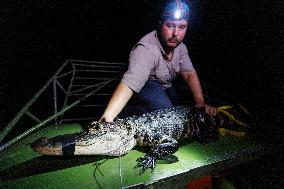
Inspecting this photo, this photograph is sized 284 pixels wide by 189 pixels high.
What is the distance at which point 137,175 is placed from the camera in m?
2.81

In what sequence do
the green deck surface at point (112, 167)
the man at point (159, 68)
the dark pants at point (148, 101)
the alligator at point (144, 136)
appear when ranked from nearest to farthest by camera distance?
the green deck surface at point (112, 167) → the alligator at point (144, 136) → the man at point (159, 68) → the dark pants at point (148, 101)

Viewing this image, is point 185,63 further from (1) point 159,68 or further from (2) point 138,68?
(2) point 138,68

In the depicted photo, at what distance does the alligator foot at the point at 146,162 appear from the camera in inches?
115

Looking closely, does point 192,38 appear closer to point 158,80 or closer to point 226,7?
point 226,7

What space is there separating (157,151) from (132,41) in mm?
12545

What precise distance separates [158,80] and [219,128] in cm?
124

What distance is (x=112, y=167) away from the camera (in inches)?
117

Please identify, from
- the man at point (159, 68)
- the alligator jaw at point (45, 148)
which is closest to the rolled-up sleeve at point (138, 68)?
the man at point (159, 68)

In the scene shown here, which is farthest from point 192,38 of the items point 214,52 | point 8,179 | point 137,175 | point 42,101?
point 42,101

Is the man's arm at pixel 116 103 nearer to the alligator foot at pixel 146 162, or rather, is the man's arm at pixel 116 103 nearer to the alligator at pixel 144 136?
the alligator at pixel 144 136

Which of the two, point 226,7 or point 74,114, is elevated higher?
point 226,7

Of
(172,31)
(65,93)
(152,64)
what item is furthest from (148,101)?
(65,93)

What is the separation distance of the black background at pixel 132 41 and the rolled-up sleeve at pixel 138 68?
6.67ft

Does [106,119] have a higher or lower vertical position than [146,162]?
higher
